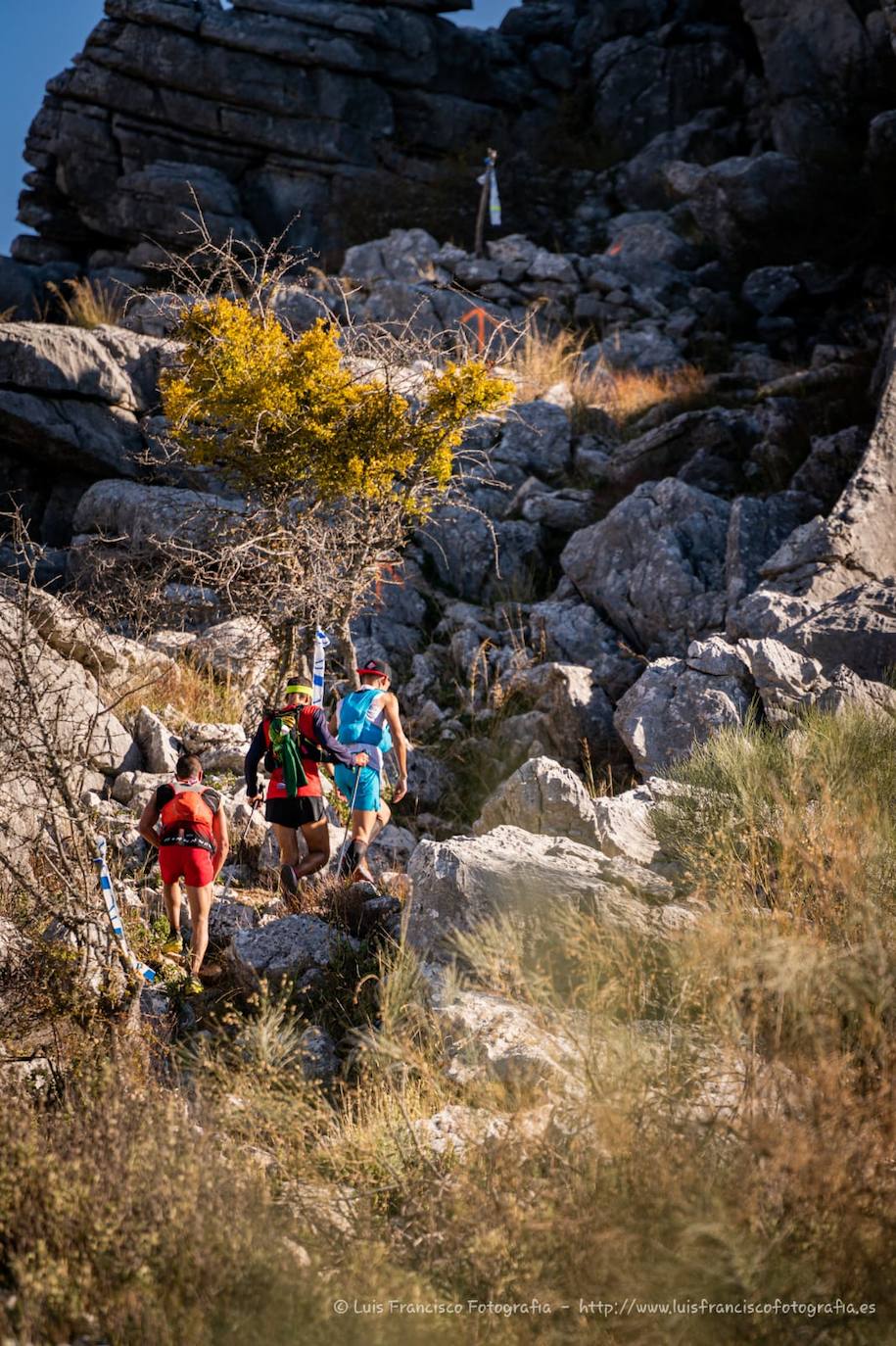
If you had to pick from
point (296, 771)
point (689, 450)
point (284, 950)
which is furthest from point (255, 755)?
point (689, 450)

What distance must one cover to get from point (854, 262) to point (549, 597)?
38.4 feet

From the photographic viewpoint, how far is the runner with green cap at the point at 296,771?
7.66 m

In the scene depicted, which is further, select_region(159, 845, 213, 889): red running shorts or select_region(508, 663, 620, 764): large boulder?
select_region(508, 663, 620, 764): large boulder

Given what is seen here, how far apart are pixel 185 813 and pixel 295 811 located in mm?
1016

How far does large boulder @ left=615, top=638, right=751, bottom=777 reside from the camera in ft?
28.5

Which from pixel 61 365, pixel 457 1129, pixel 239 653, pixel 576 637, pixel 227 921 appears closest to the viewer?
pixel 457 1129

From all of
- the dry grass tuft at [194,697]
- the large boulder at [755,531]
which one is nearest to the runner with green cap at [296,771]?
the dry grass tuft at [194,697]

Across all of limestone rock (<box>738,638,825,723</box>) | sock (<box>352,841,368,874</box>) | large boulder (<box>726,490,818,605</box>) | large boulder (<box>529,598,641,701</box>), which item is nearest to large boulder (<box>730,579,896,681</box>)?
limestone rock (<box>738,638,825,723</box>)

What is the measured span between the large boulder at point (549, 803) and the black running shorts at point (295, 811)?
1393 millimetres

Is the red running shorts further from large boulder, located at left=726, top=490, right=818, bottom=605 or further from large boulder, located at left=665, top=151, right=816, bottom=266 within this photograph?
large boulder, located at left=665, top=151, right=816, bottom=266

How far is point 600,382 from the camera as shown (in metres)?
18.2

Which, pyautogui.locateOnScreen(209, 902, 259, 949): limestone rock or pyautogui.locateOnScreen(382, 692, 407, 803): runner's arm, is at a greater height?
pyautogui.locateOnScreen(382, 692, 407, 803): runner's arm

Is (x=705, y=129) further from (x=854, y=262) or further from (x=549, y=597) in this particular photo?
(x=549, y=597)

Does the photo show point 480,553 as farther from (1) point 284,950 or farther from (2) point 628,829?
(1) point 284,950
